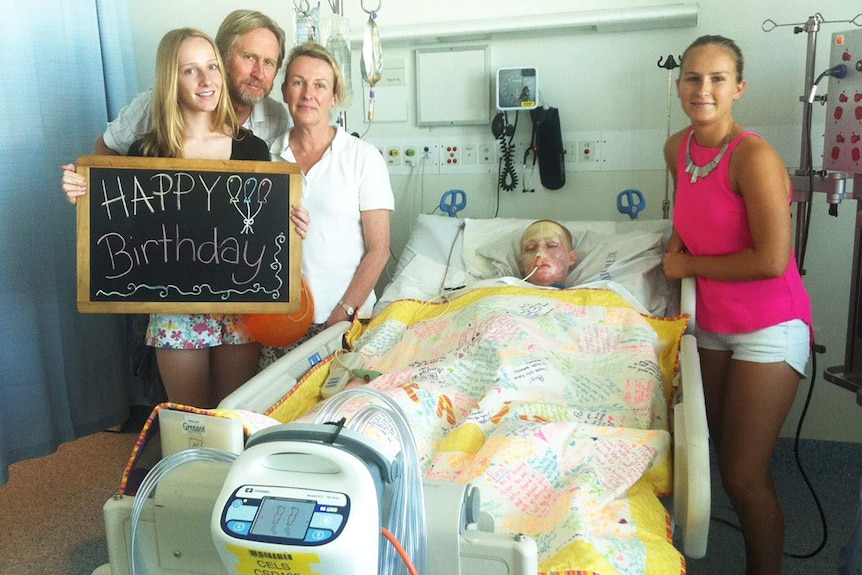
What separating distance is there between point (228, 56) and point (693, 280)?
143cm

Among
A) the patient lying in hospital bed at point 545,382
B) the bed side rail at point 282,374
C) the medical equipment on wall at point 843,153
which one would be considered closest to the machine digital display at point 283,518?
the patient lying in hospital bed at point 545,382

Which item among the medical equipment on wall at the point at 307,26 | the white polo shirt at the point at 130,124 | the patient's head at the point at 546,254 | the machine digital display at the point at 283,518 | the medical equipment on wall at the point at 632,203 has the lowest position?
the machine digital display at the point at 283,518

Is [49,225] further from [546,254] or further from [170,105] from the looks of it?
[546,254]

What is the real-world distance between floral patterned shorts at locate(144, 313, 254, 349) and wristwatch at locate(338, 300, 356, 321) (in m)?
0.32

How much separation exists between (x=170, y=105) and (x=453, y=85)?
1.24 metres

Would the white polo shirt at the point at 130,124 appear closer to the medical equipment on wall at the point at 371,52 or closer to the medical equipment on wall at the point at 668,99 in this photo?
the medical equipment on wall at the point at 371,52

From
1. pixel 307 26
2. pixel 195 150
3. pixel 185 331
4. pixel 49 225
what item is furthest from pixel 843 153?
pixel 49 225

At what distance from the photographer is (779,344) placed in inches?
71.5

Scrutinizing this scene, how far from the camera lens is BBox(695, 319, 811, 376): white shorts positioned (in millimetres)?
1818

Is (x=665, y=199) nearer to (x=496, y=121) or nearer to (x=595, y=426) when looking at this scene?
(x=496, y=121)

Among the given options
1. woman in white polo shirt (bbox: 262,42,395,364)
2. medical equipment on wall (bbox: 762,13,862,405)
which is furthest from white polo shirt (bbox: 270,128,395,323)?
medical equipment on wall (bbox: 762,13,862,405)

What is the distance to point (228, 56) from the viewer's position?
2.11 meters

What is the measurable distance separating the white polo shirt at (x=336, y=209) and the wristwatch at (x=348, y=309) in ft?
0.07

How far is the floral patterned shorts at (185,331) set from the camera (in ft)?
6.48
